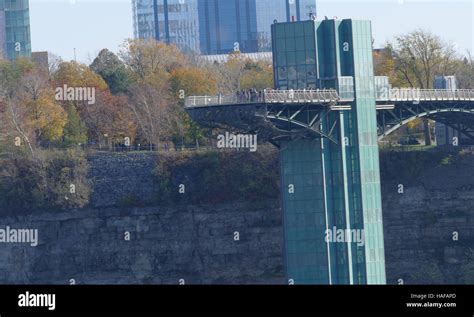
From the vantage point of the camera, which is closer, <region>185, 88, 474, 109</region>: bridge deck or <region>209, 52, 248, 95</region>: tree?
<region>185, 88, 474, 109</region>: bridge deck

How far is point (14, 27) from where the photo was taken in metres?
71.4

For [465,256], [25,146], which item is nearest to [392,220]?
[465,256]

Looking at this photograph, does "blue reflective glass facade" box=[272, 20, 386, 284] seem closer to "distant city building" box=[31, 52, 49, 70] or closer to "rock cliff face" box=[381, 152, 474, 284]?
"rock cliff face" box=[381, 152, 474, 284]

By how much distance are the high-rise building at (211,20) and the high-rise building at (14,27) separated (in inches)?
711

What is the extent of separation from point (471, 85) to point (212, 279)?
47.6ft


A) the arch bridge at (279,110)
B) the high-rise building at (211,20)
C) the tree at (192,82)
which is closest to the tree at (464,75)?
the tree at (192,82)

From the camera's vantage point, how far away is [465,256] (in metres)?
49.0

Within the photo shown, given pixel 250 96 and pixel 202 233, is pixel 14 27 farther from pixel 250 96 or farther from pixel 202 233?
pixel 250 96

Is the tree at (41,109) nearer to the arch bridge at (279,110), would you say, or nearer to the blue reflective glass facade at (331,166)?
the arch bridge at (279,110)

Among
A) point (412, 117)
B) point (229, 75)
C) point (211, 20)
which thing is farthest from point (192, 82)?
point (211, 20)

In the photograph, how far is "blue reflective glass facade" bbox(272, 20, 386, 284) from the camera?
1438 inches

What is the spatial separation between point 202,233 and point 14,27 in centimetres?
2513

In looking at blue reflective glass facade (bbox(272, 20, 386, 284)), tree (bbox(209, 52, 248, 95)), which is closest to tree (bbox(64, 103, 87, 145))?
tree (bbox(209, 52, 248, 95))

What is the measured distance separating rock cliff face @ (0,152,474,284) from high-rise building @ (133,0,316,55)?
1528 inches
